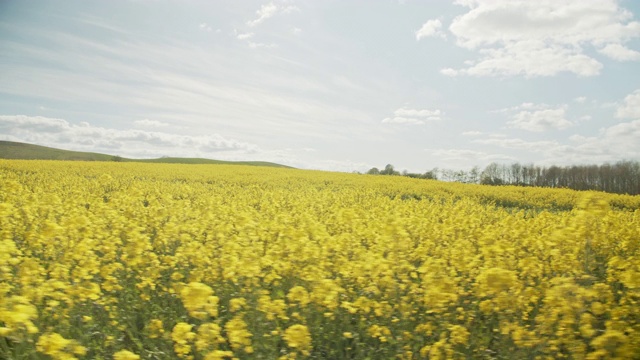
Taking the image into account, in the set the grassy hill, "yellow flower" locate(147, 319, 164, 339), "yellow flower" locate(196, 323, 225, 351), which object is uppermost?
the grassy hill

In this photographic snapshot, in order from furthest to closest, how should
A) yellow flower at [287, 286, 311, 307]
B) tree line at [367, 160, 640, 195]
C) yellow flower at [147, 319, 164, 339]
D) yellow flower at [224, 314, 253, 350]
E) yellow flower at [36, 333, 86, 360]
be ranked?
1. tree line at [367, 160, 640, 195]
2. yellow flower at [147, 319, 164, 339]
3. yellow flower at [287, 286, 311, 307]
4. yellow flower at [224, 314, 253, 350]
5. yellow flower at [36, 333, 86, 360]

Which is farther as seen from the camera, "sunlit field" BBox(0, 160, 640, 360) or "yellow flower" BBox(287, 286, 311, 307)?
"yellow flower" BBox(287, 286, 311, 307)

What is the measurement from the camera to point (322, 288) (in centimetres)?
400

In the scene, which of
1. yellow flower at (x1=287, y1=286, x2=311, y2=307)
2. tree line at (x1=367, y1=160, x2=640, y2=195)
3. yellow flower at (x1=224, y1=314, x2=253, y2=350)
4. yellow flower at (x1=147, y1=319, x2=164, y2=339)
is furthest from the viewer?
tree line at (x1=367, y1=160, x2=640, y2=195)

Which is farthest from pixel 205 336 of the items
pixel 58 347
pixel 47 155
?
pixel 47 155

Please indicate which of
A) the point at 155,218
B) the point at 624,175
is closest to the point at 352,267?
the point at 155,218

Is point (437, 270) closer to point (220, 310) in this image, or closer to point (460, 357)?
point (460, 357)

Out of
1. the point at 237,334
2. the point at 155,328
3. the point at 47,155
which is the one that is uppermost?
the point at 47,155

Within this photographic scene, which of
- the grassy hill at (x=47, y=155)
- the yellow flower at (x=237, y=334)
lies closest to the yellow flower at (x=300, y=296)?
the yellow flower at (x=237, y=334)

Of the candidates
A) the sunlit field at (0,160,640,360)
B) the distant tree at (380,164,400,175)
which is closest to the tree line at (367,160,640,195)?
the distant tree at (380,164,400,175)

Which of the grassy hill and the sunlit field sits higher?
the grassy hill

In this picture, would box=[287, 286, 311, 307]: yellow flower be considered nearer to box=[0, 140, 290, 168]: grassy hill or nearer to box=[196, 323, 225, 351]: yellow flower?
box=[196, 323, 225, 351]: yellow flower

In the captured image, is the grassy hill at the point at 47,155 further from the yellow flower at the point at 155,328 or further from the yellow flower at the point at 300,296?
the yellow flower at the point at 300,296

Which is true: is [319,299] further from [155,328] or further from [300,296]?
[155,328]
